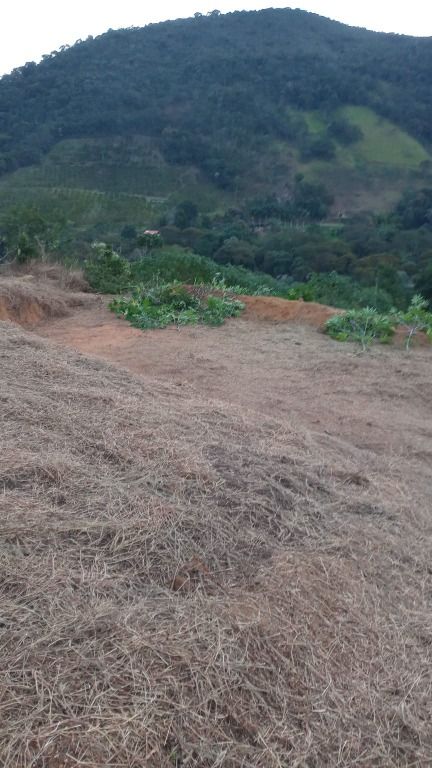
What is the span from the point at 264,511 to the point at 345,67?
53.6 meters

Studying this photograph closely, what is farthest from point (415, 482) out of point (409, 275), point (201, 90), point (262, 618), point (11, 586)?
point (201, 90)

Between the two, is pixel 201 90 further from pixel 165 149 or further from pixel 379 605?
pixel 379 605

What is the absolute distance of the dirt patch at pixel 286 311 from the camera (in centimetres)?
815

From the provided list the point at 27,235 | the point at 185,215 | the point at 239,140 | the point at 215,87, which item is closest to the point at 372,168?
the point at 239,140

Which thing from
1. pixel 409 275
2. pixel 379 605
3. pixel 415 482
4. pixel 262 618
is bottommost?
pixel 409 275

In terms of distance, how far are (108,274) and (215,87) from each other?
43.9 meters

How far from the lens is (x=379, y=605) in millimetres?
2314

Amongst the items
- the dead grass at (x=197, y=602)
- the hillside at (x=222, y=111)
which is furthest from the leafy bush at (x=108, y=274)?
the hillside at (x=222, y=111)

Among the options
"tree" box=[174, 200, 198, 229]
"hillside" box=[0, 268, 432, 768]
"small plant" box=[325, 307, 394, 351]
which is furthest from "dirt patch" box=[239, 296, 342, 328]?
"tree" box=[174, 200, 198, 229]

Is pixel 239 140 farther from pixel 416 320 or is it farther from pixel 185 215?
pixel 416 320

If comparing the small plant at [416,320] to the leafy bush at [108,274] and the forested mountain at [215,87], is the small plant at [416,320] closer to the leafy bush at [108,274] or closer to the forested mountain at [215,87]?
the leafy bush at [108,274]

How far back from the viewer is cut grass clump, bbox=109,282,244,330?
793 cm

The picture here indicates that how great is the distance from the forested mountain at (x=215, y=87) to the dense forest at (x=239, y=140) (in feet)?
0.39

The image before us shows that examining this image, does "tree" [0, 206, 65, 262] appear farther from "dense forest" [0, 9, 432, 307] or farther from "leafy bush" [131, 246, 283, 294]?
"dense forest" [0, 9, 432, 307]
